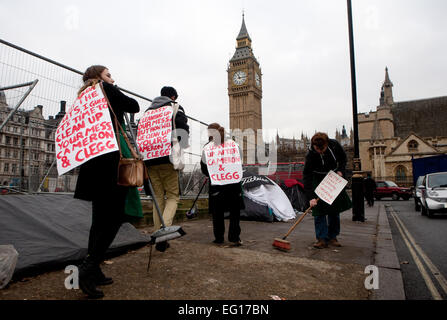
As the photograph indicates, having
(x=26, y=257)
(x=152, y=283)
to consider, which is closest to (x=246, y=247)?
(x=152, y=283)

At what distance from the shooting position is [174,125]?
3.72 metres

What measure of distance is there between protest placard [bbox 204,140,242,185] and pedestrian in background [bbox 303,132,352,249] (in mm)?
1140

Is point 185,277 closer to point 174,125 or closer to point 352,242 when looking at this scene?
point 174,125

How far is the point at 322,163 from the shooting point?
4289 millimetres

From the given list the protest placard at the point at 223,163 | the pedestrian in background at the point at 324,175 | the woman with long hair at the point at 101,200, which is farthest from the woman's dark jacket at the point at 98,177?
the pedestrian in background at the point at 324,175

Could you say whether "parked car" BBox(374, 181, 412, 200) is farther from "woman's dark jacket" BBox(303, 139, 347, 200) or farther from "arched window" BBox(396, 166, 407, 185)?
"arched window" BBox(396, 166, 407, 185)

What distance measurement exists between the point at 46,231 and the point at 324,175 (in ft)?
12.4

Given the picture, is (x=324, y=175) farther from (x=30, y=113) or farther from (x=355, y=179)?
(x=30, y=113)

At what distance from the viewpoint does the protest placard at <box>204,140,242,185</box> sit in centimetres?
419

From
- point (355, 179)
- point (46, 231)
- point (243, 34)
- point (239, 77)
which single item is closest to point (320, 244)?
point (46, 231)

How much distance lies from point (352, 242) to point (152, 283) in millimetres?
3557

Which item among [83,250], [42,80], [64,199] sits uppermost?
[42,80]

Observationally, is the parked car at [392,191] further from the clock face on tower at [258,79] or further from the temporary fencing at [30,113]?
the clock face on tower at [258,79]
